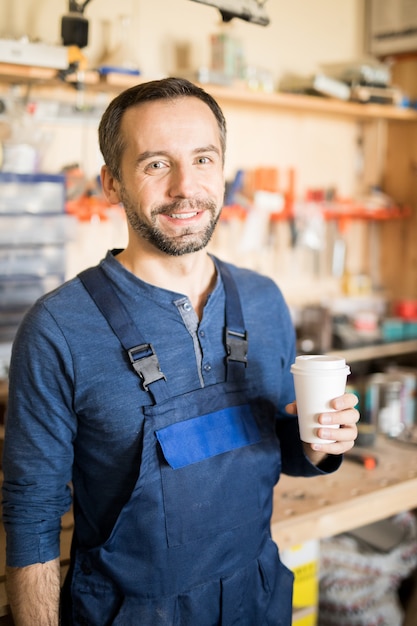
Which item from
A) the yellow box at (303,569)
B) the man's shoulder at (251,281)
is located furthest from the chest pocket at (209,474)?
the yellow box at (303,569)

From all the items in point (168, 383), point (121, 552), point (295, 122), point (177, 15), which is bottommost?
point (121, 552)

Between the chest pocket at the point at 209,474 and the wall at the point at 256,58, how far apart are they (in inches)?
67.1

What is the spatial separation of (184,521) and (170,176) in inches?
25.6

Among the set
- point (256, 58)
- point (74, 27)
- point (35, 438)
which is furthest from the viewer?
point (256, 58)

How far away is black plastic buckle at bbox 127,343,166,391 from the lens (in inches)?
50.3

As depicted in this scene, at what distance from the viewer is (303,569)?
1.93 metres

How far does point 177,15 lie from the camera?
3062 millimetres

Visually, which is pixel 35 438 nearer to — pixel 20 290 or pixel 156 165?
pixel 156 165

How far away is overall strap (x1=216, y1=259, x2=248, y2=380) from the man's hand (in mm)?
209

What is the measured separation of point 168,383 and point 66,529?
0.54m

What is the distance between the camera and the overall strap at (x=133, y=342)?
4.21ft

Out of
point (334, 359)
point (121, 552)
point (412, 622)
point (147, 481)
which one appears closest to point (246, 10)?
point (334, 359)

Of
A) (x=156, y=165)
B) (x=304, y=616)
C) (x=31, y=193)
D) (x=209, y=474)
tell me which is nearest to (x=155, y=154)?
(x=156, y=165)

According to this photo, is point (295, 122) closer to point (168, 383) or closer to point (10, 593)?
point (168, 383)
